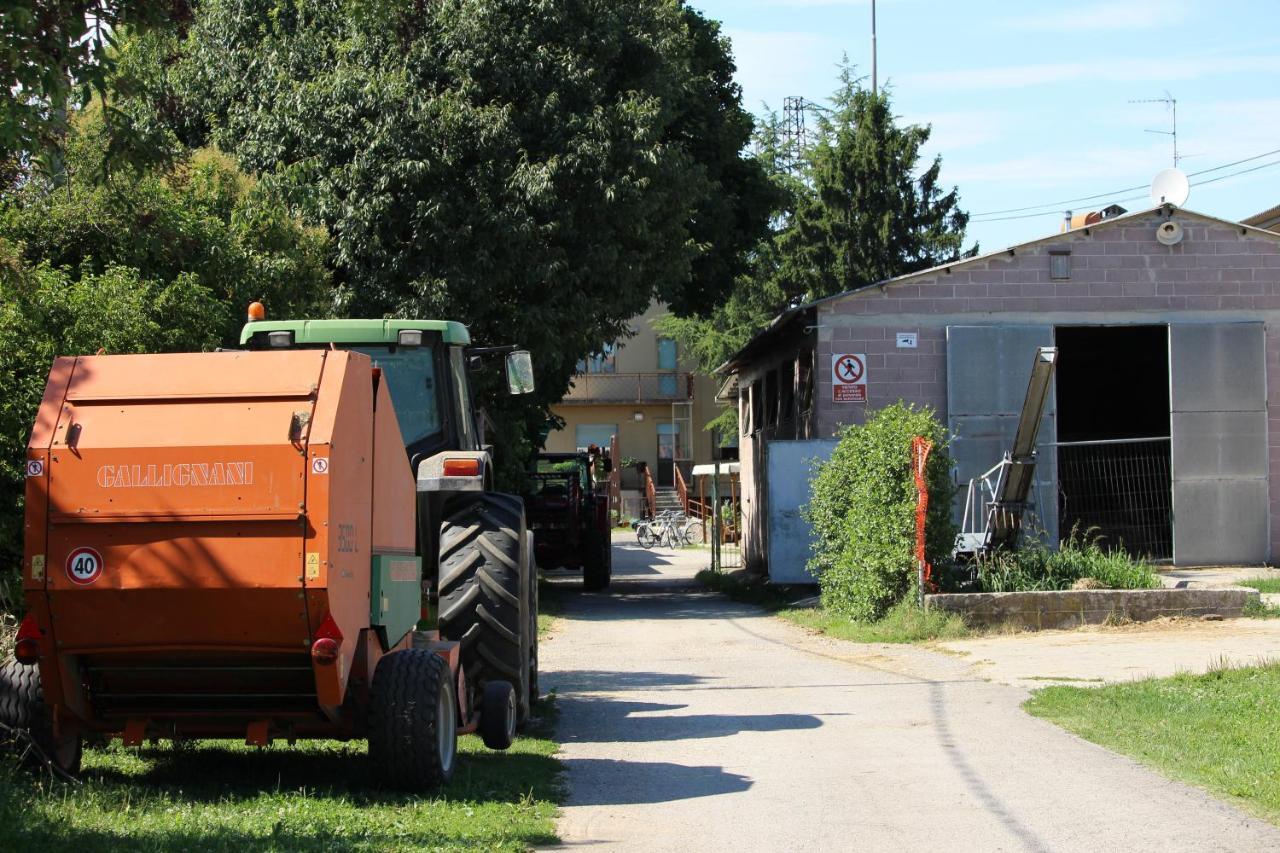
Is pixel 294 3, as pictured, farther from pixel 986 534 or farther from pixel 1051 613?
pixel 1051 613

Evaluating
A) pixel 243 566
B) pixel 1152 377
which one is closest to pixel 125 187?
pixel 243 566

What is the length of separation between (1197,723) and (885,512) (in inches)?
284

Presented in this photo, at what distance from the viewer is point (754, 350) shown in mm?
27875

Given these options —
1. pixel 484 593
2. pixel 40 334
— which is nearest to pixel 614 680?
pixel 484 593

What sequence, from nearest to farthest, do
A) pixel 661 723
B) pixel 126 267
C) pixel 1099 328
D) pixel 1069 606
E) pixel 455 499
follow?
pixel 455 499 → pixel 661 723 → pixel 126 267 → pixel 1069 606 → pixel 1099 328

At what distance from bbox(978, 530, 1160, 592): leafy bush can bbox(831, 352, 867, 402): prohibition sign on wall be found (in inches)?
210

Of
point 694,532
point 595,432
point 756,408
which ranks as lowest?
point 694,532

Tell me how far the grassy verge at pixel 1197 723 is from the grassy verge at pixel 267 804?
11.7 feet

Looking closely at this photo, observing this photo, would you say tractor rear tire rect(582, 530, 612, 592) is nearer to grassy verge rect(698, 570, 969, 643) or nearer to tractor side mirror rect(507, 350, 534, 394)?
grassy verge rect(698, 570, 969, 643)

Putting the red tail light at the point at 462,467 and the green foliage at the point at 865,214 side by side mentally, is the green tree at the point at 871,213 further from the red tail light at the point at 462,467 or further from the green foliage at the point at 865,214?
the red tail light at the point at 462,467

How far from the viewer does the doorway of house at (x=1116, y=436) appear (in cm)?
2327

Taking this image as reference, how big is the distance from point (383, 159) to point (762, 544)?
35.5 ft

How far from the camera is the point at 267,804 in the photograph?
7.03m

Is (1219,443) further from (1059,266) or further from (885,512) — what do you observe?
(885,512)
